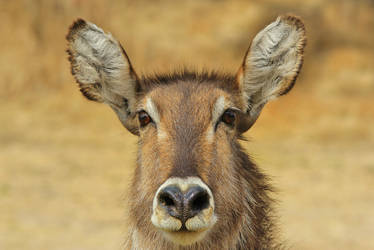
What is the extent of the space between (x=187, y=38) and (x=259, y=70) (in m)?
18.0

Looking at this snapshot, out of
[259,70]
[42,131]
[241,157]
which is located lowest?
[42,131]

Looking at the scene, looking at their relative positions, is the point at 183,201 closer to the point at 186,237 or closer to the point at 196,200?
the point at 196,200

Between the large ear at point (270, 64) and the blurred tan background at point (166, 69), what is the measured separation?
10.7 metres

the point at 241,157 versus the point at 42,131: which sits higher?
the point at 241,157

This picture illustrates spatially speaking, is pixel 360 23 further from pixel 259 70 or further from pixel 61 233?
pixel 259 70

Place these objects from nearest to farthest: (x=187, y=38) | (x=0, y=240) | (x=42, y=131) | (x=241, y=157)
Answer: (x=241, y=157) < (x=0, y=240) < (x=42, y=131) < (x=187, y=38)

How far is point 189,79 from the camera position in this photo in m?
6.93

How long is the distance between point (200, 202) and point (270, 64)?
205 centimetres

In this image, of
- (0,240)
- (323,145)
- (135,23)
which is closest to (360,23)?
(323,145)

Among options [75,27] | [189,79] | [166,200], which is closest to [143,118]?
[189,79]

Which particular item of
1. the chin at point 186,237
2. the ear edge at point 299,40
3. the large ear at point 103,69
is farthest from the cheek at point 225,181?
the large ear at point 103,69

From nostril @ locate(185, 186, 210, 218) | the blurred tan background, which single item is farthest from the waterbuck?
the blurred tan background

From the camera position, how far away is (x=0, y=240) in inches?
575

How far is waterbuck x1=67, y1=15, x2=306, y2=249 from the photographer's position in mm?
5645
